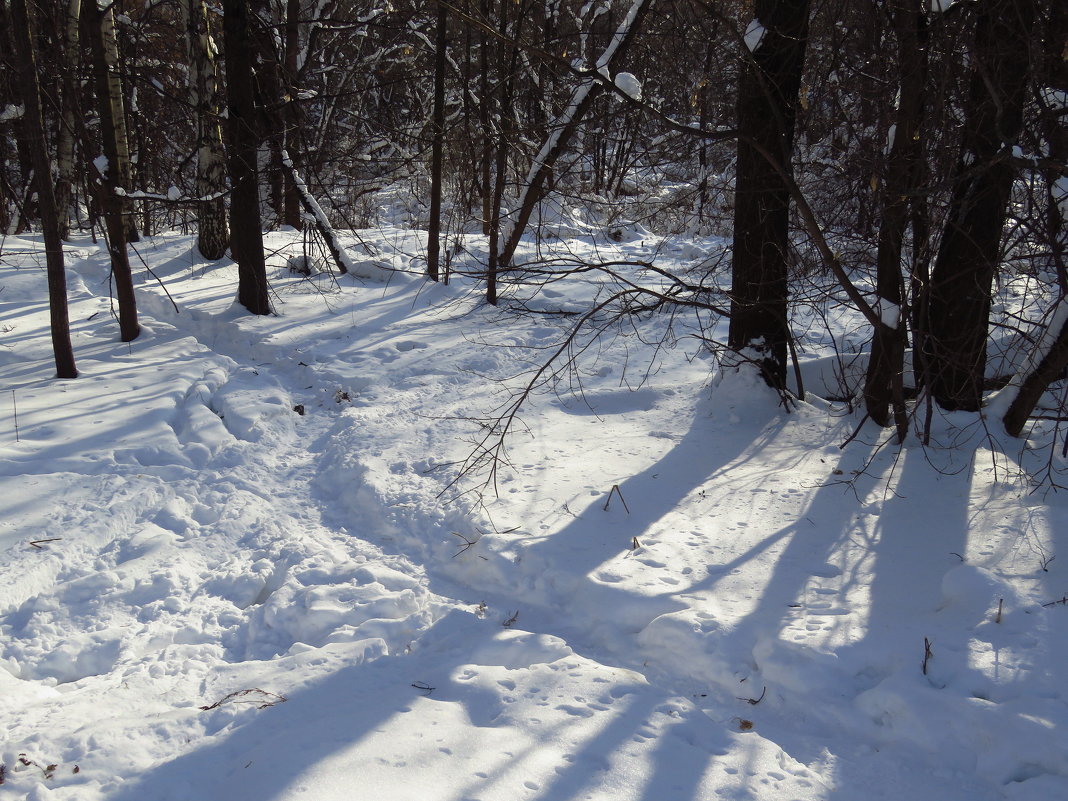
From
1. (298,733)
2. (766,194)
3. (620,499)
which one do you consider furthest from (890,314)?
(298,733)

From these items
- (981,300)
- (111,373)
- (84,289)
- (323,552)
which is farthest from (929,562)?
(84,289)

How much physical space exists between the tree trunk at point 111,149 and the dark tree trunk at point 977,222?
625 cm

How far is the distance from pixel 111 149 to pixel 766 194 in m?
5.72

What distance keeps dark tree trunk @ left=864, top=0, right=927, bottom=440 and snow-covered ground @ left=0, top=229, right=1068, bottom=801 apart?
0.73m

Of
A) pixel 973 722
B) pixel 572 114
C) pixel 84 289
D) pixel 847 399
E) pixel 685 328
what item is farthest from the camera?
pixel 84 289

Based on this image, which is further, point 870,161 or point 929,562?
point 870,161

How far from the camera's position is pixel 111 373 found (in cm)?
653

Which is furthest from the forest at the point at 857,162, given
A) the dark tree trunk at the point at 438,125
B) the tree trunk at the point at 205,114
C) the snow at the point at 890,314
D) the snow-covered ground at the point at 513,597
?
the tree trunk at the point at 205,114

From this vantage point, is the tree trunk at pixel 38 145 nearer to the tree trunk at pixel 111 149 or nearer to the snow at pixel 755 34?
the tree trunk at pixel 111 149

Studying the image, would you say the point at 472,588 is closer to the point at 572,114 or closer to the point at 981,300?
the point at 981,300

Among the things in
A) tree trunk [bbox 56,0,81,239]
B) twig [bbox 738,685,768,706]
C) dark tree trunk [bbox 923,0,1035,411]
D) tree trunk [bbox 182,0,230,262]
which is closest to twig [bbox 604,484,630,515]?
twig [bbox 738,685,768,706]

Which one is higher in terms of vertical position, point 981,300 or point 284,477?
point 981,300

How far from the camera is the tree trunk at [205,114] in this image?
921cm

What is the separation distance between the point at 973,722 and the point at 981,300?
347 cm
